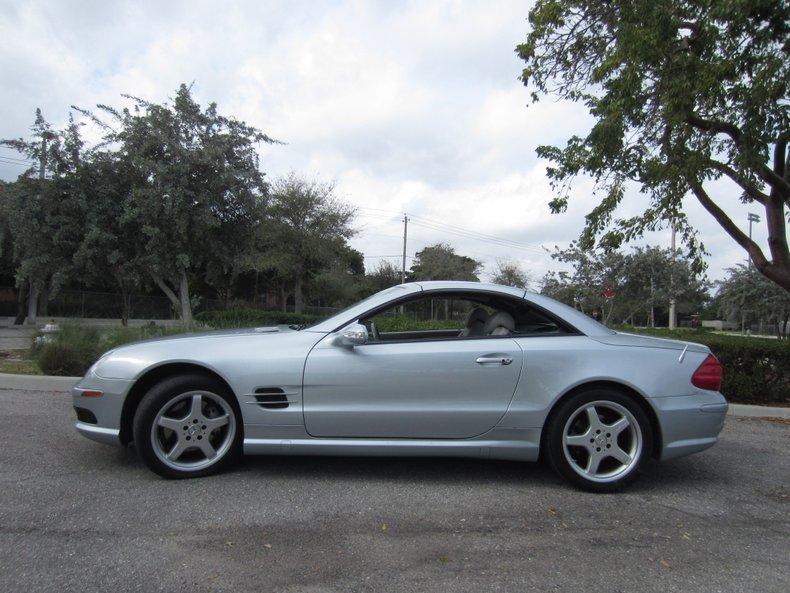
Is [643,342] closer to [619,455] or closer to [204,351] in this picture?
[619,455]

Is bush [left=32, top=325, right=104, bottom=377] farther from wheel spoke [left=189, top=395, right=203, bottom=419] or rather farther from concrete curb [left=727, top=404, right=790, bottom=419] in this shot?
concrete curb [left=727, top=404, right=790, bottom=419]

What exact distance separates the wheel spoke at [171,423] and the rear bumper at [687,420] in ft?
10.8

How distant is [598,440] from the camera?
152 inches

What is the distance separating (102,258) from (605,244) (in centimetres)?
1151

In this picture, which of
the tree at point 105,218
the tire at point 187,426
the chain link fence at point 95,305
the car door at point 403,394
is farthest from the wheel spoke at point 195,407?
the chain link fence at point 95,305

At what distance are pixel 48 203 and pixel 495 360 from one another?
1275cm

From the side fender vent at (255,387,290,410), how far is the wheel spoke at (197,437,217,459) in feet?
1.56

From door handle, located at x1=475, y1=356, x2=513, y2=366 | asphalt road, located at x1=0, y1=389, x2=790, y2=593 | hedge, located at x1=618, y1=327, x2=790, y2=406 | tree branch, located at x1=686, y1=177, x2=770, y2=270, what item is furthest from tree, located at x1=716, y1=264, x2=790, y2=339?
door handle, located at x1=475, y1=356, x2=513, y2=366

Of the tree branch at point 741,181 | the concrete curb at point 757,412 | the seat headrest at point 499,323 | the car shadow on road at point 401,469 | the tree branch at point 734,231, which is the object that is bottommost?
the car shadow on road at point 401,469

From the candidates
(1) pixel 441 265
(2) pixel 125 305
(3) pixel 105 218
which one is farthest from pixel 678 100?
(1) pixel 441 265

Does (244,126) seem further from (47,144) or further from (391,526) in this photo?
(391,526)

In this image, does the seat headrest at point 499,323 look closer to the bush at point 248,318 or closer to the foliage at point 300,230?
the bush at point 248,318

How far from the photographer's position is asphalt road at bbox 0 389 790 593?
2.65 meters

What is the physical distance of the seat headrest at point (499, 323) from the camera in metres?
4.25
